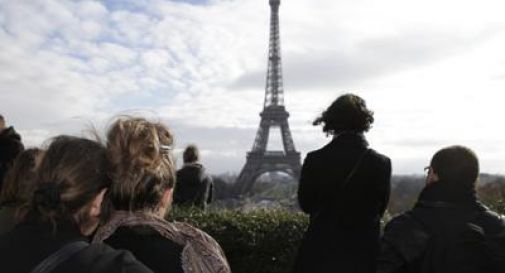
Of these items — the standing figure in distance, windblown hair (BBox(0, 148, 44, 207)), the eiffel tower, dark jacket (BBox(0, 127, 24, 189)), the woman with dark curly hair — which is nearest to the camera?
windblown hair (BBox(0, 148, 44, 207))

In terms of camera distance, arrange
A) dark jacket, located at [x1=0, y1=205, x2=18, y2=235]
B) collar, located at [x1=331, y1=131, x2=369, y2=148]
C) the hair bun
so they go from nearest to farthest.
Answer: the hair bun → dark jacket, located at [x1=0, y1=205, x2=18, y2=235] → collar, located at [x1=331, y1=131, x2=369, y2=148]

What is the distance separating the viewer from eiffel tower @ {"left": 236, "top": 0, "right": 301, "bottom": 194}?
47625 millimetres

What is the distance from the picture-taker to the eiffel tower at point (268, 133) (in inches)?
1875

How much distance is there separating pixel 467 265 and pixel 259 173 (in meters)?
44.8

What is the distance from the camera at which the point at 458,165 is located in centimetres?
380

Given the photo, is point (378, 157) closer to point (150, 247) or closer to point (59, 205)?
point (150, 247)

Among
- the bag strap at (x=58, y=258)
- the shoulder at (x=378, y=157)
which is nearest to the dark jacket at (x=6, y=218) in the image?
the bag strap at (x=58, y=258)

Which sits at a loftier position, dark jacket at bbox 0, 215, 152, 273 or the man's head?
the man's head

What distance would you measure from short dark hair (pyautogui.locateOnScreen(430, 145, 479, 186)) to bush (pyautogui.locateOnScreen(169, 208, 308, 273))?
133 inches

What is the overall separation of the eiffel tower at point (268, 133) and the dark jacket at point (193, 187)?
3845 centimetres

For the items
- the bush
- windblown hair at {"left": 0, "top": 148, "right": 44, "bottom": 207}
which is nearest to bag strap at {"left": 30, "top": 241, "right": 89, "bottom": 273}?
windblown hair at {"left": 0, "top": 148, "right": 44, "bottom": 207}

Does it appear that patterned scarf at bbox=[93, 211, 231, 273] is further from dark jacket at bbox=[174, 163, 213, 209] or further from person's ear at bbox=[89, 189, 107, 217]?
dark jacket at bbox=[174, 163, 213, 209]

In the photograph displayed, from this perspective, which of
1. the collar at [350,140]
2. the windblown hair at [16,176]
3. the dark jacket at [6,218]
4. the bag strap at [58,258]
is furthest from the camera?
the collar at [350,140]

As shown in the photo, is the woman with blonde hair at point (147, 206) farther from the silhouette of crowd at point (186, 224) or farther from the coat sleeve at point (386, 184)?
the coat sleeve at point (386, 184)
